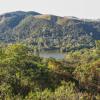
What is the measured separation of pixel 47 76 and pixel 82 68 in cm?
2724

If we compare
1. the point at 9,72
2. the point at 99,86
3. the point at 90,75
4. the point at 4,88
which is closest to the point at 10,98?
the point at 4,88

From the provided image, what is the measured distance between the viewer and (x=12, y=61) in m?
70.1

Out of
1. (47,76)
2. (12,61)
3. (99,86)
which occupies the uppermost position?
(12,61)

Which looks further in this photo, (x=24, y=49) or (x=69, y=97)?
(x=24, y=49)

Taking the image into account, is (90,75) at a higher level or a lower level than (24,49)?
lower

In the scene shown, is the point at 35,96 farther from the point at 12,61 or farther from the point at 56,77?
the point at 56,77

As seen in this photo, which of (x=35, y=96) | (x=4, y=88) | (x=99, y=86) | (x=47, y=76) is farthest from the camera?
(x=99, y=86)

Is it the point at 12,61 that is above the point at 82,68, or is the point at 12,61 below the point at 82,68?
above

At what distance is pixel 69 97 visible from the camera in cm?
5103

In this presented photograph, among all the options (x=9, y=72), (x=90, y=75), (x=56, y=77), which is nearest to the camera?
(x=9, y=72)

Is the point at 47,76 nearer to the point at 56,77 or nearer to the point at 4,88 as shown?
the point at 56,77

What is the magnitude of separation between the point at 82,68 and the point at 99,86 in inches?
571

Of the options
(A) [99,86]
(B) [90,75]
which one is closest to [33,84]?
(A) [99,86]

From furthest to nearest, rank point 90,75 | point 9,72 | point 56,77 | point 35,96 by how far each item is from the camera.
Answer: point 90,75, point 56,77, point 9,72, point 35,96
